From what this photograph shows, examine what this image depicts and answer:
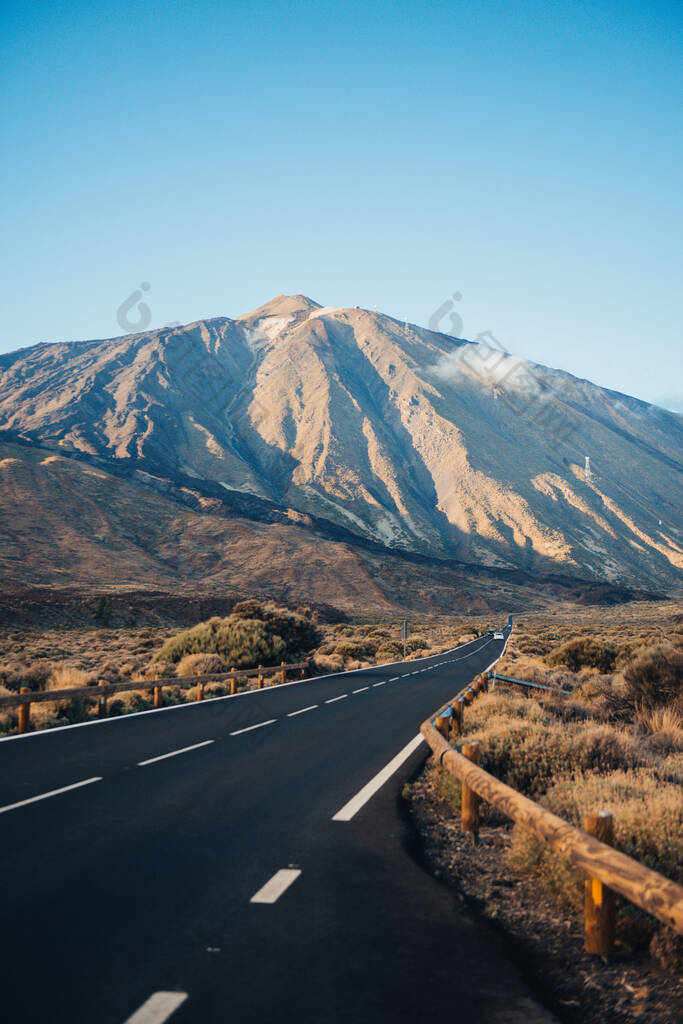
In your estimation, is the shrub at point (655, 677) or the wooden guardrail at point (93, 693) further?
the shrub at point (655, 677)

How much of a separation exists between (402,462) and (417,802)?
140473 mm

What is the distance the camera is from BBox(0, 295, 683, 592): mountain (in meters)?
124

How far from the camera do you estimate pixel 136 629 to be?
178 feet

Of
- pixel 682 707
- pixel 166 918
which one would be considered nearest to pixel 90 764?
pixel 166 918

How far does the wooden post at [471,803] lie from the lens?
6805mm

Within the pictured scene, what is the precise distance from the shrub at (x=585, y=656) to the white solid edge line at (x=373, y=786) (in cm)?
1729

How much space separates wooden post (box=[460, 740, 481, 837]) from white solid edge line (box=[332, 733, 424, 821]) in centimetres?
119

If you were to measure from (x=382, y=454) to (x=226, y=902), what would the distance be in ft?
462

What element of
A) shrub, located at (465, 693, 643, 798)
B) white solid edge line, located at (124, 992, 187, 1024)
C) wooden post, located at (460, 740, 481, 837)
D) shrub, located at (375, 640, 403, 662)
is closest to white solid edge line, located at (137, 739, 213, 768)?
shrub, located at (465, 693, 643, 798)

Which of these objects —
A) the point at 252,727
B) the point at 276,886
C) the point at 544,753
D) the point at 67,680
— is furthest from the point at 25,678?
the point at 276,886

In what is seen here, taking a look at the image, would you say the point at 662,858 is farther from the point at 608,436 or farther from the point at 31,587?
the point at 608,436

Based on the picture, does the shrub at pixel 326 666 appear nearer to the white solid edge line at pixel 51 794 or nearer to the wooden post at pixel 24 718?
the wooden post at pixel 24 718

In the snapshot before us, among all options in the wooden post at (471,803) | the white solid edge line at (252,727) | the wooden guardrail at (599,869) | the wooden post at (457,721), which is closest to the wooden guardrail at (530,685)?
the wooden post at (457,721)

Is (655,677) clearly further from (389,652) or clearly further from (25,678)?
(389,652)
